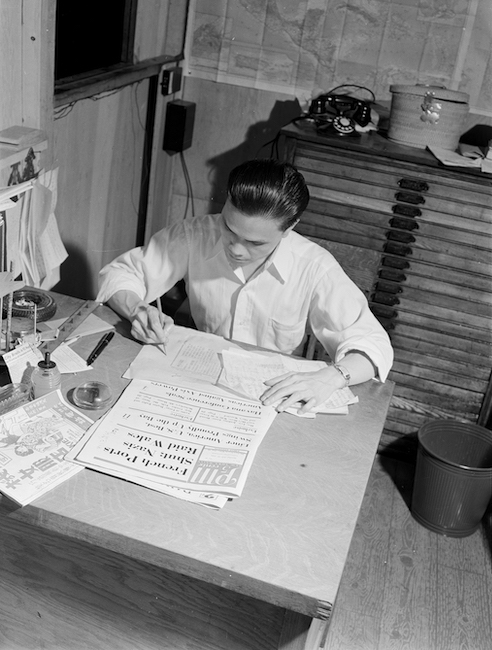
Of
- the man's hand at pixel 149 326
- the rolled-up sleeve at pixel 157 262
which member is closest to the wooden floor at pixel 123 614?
the man's hand at pixel 149 326

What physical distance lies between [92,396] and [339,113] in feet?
6.41

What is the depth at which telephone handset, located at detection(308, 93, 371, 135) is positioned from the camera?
286 cm

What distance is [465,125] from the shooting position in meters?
3.20

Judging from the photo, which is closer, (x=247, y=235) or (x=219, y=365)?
(x=219, y=365)

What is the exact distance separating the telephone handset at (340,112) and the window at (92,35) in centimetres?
80

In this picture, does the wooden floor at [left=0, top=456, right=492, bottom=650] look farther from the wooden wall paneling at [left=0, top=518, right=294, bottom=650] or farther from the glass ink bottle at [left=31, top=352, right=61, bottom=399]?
the glass ink bottle at [left=31, top=352, right=61, bottom=399]

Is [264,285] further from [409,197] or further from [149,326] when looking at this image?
[409,197]

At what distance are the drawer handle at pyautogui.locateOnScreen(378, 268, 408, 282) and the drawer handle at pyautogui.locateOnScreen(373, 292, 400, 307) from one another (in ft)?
0.22

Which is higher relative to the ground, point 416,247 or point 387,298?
point 416,247

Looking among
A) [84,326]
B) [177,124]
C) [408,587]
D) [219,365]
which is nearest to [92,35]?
[177,124]

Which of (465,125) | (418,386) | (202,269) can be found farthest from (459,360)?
(202,269)

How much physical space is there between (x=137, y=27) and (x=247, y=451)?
2217mm

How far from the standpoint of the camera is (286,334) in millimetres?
2121

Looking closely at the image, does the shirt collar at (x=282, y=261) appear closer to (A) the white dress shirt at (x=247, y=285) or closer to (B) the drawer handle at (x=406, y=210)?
(A) the white dress shirt at (x=247, y=285)
